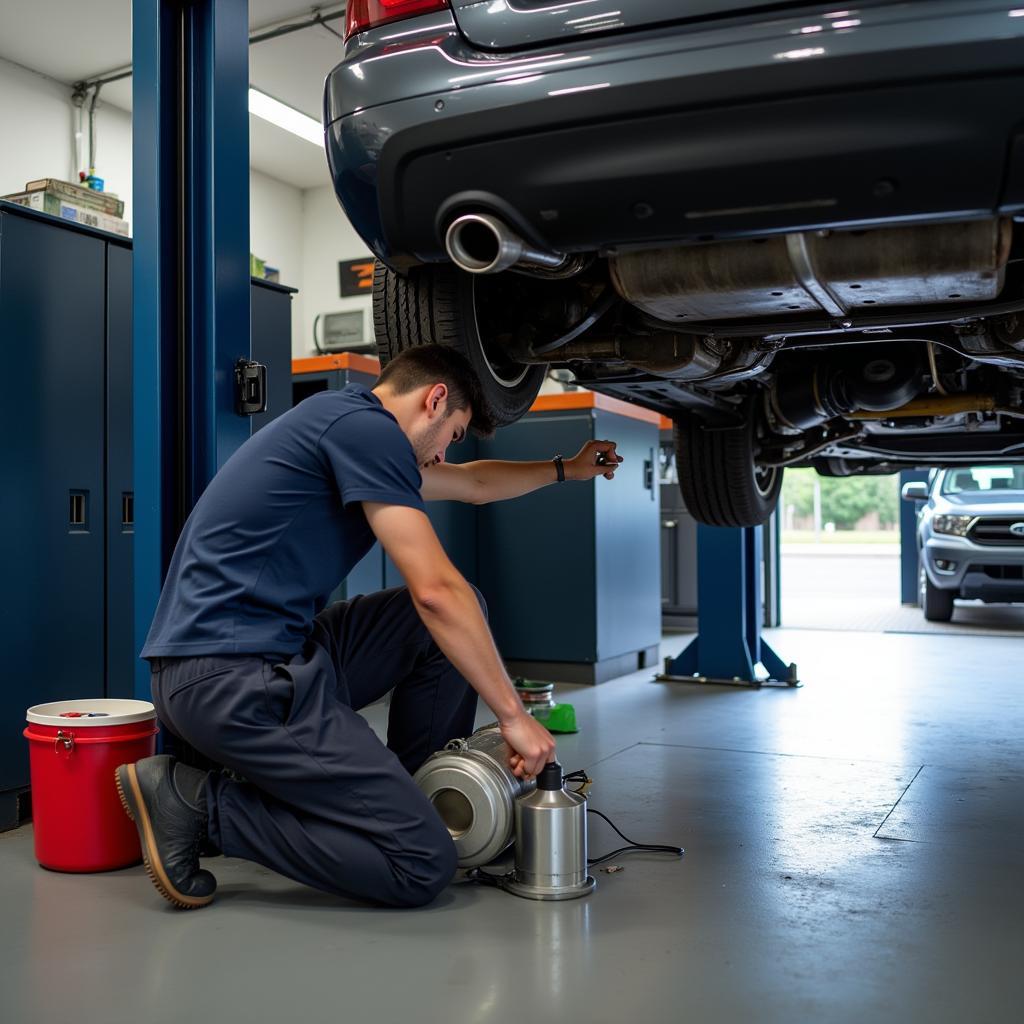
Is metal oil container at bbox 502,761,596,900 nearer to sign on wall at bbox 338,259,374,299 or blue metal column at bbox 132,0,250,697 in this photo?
blue metal column at bbox 132,0,250,697

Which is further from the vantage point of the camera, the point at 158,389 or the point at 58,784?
the point at 158,389

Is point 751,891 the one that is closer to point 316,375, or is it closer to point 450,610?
point 450,610

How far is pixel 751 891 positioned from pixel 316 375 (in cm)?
281

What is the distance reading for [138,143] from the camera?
7.39ft

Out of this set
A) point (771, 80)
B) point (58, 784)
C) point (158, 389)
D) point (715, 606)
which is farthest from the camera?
point (715, 606)

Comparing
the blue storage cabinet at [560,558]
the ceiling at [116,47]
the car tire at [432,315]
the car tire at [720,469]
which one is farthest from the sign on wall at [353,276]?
the car tire at [432,315]

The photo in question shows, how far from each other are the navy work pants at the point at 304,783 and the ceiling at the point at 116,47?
5.04 m

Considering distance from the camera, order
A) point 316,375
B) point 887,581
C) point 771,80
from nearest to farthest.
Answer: point 771,80 < point 316,375 < point 887,581

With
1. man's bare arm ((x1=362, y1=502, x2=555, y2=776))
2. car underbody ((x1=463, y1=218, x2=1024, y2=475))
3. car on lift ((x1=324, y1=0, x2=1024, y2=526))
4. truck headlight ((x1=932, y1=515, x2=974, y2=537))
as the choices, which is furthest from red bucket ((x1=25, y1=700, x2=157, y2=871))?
truck headlight ((x1=932, y1=515, x2=974, y2=537))

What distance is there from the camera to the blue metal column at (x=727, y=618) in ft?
14.6

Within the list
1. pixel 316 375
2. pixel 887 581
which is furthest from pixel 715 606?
pixel 887 581

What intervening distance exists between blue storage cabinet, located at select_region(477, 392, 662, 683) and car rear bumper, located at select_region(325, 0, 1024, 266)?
2.81 meters

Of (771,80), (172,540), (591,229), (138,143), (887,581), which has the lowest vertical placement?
(887,581)

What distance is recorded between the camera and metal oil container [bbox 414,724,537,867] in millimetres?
1895
